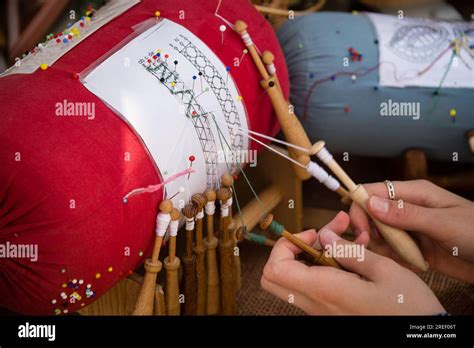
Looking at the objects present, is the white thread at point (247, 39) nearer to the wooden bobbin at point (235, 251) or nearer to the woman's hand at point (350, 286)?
the wooden bobbin at point (235, 251)

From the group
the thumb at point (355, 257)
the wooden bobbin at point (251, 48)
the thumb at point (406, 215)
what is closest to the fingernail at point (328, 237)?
the thumb at point (355, 257)

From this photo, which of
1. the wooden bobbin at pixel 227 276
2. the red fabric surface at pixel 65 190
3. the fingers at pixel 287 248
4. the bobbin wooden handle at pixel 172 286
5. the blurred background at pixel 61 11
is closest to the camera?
the red fabric surface at pixel 65 190

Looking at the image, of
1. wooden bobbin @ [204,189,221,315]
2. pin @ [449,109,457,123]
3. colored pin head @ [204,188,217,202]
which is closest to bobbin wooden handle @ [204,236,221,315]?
wooden bobbin @ [204,189,221,315]

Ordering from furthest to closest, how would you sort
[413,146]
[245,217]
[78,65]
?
[413,146], [245,217], [78,65]

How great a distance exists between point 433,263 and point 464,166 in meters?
0.70

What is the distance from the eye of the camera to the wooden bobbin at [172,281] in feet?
3.11

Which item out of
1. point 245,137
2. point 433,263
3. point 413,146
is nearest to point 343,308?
point 433,263

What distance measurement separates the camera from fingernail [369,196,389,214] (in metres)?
0.92

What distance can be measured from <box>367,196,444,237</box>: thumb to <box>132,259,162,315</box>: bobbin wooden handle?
1.28 feet

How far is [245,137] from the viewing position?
1062 mm

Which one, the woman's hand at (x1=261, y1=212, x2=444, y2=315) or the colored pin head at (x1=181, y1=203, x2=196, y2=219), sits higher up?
the colored pin head at (x1=181, y1=203, x2=196, y2=219)

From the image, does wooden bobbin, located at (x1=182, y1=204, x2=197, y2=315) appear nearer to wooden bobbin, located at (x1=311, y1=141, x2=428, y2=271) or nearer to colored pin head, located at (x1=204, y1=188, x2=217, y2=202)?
colored pin head, located at (x1=204, y1=188, x2=217, y2=202)

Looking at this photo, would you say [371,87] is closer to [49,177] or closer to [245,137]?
[245,137]

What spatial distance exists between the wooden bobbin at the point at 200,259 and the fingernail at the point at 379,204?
29 centimetres
